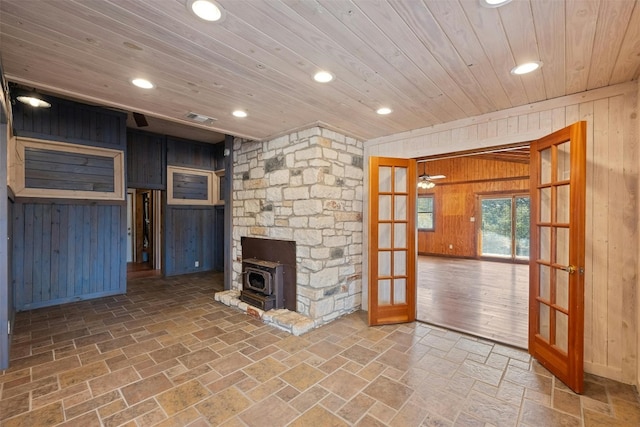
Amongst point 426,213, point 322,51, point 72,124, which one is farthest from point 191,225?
point 426,213

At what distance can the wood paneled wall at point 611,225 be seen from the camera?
2.27 meters

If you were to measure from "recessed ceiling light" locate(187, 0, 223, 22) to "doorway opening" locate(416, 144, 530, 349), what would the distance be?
3.93m

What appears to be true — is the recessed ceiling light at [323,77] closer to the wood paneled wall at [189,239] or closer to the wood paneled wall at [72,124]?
the wood paneled wall at [72,124]

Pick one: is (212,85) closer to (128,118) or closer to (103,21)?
(103,21)

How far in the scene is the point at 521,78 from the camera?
2242 mm

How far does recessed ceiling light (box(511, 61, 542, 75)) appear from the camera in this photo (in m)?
2.03

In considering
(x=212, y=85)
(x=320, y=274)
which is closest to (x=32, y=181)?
(x=212, y=85)

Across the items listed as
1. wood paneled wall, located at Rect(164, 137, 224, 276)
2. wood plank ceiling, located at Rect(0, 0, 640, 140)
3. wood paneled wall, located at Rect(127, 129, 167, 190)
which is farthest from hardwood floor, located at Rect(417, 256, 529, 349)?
wood paneled wall, located at Rect(127, 129, 167, 190)

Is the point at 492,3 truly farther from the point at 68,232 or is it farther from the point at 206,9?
the point at 68,232

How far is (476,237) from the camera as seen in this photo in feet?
29.2

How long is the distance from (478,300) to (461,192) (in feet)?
18.5

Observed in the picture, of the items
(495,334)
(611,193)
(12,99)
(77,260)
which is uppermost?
(12,99)

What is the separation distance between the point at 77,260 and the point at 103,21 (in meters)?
4.31

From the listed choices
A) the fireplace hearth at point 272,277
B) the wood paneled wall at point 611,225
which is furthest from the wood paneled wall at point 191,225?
the wood paneled wall at point 611,225
